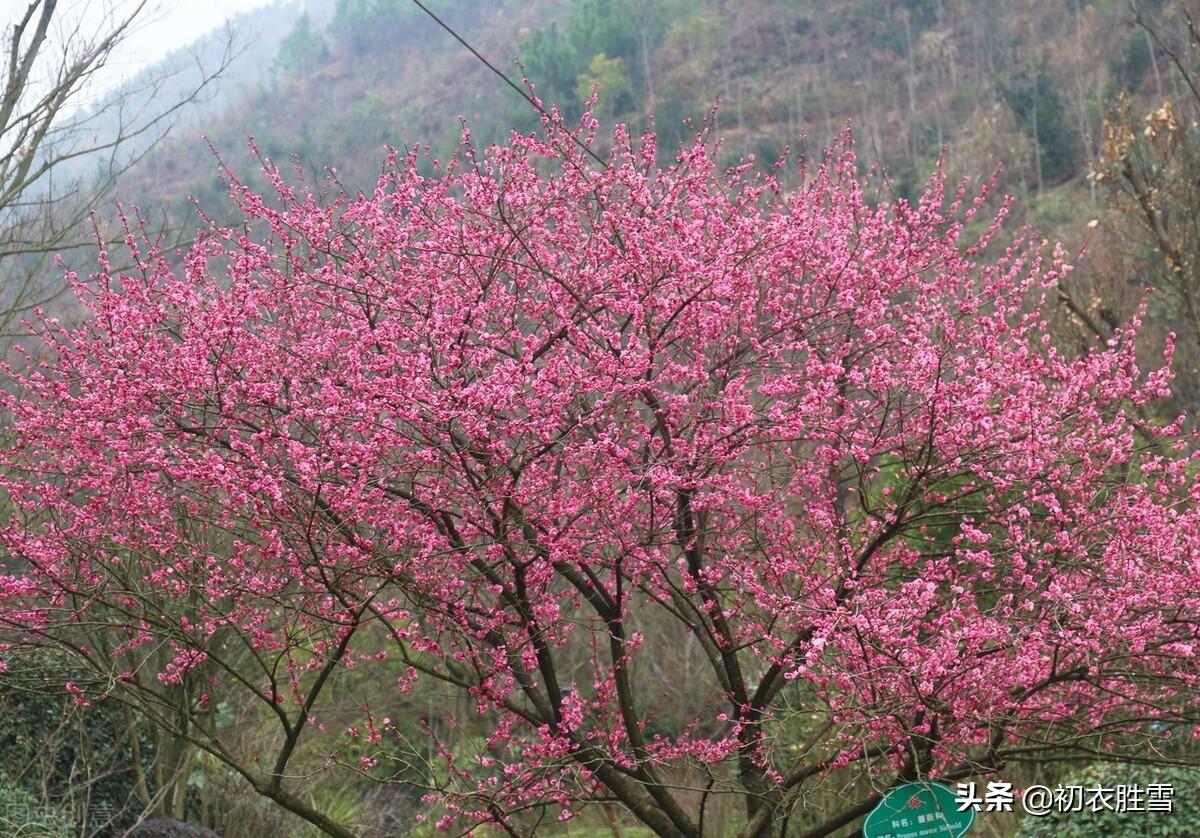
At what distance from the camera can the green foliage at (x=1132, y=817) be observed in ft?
19.4

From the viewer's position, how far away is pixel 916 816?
14.8 feet

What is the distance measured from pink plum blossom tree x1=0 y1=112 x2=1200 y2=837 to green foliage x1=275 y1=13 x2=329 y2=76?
7945 centimetres

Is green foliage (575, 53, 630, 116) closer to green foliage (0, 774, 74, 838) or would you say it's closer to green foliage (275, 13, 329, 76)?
green foliage (0, 774, 74, 838)

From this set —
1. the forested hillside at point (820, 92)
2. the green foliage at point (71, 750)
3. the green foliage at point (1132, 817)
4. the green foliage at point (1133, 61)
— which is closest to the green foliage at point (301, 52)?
the forested hillside at point (820, 92)

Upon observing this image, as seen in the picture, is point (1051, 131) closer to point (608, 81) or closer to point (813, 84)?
point (813, 84)

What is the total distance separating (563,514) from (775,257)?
1943 millimetres

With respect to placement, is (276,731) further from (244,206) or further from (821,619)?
(821,619)

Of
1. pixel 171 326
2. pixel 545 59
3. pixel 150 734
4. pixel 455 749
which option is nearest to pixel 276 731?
pixel 150 734

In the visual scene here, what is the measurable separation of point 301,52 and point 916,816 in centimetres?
8394

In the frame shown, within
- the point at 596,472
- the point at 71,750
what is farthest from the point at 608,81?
the point at 596,472

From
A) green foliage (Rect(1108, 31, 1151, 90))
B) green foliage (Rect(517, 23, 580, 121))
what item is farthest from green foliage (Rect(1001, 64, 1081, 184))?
green foliage (Rect(517, 23, 580, 121))

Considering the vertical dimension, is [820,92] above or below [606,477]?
below

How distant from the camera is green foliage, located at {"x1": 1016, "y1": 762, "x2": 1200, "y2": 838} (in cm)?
590

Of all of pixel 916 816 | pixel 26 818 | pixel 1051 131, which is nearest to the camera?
pixel 916 816
